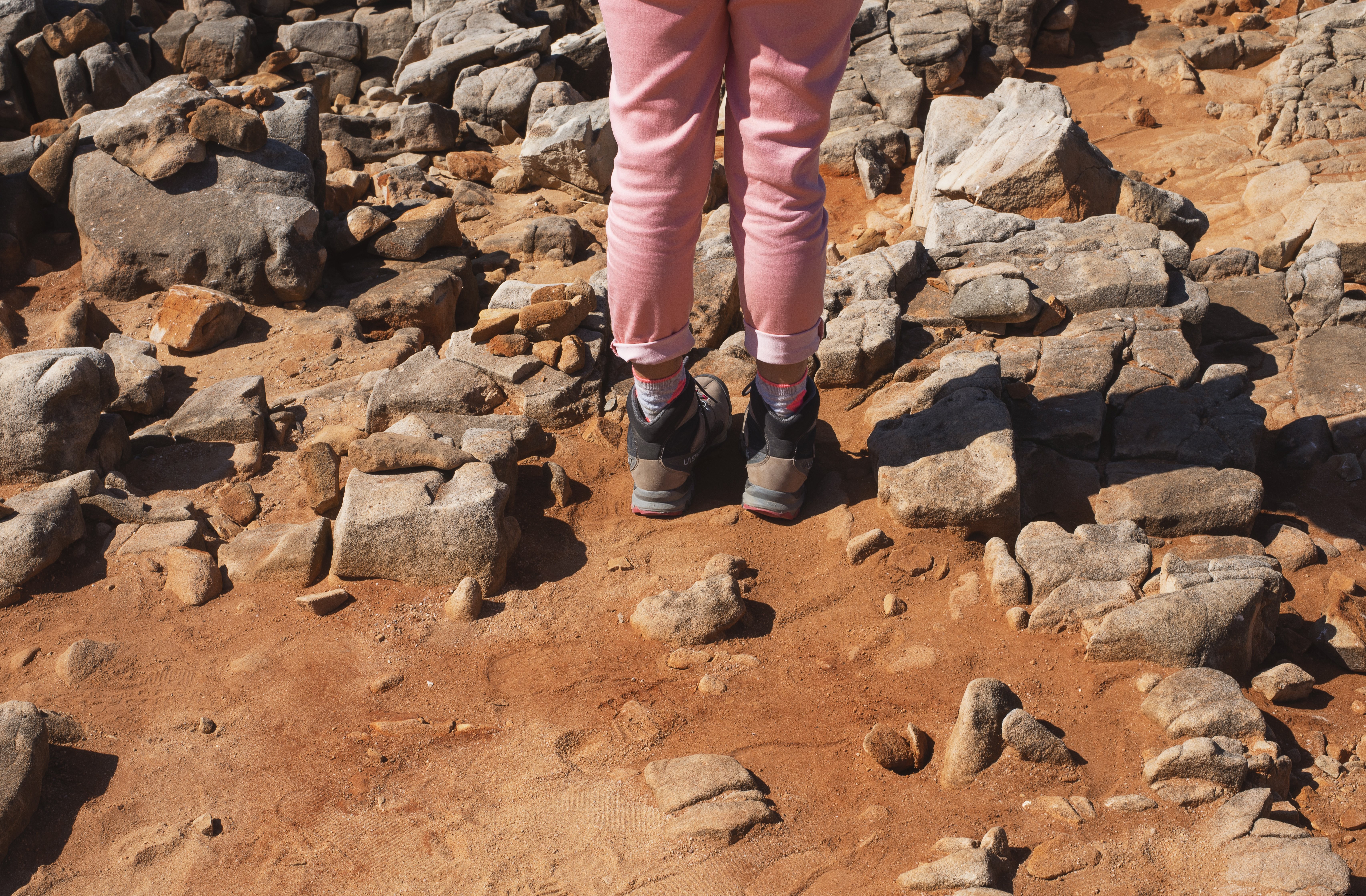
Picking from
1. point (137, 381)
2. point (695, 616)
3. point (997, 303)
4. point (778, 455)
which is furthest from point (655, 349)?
point (137, 381)

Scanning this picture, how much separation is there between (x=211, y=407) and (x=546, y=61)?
17.6 feet

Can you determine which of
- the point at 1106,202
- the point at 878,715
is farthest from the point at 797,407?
the point at 1106,202

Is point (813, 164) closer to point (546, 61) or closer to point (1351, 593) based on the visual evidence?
point (1351, 593)

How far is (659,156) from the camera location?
2.11 meters

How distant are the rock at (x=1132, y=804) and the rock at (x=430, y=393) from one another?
2.22 meters

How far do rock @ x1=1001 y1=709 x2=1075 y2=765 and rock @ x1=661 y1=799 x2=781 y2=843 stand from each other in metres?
0.50

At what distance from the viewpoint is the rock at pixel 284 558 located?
2.50 meters

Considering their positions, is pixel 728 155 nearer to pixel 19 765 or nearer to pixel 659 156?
pixel 659 156

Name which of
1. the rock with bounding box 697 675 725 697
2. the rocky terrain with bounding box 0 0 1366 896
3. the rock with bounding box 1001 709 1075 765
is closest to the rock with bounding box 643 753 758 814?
the rocky terrain with bounding box 0 0 1366 896

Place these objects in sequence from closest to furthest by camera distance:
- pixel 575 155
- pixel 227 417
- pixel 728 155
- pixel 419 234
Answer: pixel 728 155, pixel 227 417, pixel 419 234, pixel 575 155

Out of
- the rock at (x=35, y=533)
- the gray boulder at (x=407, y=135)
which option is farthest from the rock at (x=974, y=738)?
the gray boulder at (x=407, y=135)

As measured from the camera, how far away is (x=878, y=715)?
6.97ft

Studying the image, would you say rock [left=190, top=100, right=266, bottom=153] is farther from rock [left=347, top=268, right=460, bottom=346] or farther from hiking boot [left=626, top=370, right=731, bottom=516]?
hiking boot [left=626, top=370, right=731, bottom=516]

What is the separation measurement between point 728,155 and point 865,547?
3.43 feet
